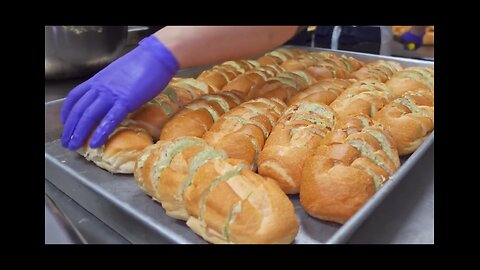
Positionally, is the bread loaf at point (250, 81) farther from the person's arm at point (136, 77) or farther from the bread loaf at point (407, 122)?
the bread loaf at point (407, 122)

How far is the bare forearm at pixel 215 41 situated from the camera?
1914 mm

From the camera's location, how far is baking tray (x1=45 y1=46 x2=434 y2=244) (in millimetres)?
1296

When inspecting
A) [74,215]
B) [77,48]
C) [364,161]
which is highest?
[77,48]

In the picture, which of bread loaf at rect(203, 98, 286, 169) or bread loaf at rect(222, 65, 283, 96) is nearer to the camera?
bread loaf at rect(203, 98, 286, 169)

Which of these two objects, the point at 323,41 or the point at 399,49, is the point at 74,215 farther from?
the point at 399,49

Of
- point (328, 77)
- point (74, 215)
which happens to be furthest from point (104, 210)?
point (328, 77)

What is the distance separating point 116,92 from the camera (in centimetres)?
184

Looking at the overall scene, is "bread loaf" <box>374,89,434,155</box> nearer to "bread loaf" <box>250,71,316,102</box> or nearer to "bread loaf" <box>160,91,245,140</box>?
"bread loaf" <box>250,71,316,102</box>

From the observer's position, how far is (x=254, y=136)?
1.88m

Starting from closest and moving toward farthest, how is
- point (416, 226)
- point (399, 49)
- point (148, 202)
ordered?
point (416, 226), point (148, 202), point (399, 49)

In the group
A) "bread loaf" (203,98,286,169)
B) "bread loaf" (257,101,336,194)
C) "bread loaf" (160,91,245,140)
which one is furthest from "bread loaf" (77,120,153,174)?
"bread loaf" (257,101,336,194)

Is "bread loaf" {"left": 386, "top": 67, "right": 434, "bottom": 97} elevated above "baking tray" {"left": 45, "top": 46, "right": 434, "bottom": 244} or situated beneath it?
elevated above

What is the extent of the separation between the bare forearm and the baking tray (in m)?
0.66

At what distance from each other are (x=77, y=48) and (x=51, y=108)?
1.65ft
